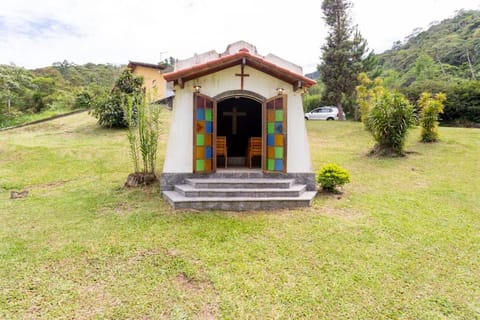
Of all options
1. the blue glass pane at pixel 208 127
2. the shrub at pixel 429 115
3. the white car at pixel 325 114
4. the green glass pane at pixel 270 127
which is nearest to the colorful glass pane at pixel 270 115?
the green glass pane at pixel 270 127

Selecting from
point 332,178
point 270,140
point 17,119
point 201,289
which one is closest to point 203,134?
point 270,140

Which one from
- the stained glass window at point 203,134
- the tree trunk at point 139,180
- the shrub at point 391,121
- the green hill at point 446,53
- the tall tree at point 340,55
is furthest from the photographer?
the green hill at point 446,53

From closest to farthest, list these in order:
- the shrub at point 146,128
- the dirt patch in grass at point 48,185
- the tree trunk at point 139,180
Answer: the shrub at point 146,128 → the tree trunk at point 139,180 → the dirt patch in grass at point 48,185

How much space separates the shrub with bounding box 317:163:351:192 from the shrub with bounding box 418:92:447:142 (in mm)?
8576

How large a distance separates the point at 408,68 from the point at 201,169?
45151mm

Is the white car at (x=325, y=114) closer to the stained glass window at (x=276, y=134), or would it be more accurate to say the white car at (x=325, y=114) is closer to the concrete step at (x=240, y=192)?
the stained glass window at (x=276, y=134)

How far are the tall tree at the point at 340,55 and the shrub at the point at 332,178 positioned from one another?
1903cm

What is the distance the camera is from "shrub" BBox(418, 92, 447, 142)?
44.7 feet

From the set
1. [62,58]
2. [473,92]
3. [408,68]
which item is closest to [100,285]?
[473,92]

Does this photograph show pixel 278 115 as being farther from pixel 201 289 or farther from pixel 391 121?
pixel 391 121

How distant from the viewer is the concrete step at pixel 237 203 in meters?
6.86

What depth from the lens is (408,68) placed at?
42469 millimetres

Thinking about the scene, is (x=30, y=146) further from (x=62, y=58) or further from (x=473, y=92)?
(x=62, y=58)

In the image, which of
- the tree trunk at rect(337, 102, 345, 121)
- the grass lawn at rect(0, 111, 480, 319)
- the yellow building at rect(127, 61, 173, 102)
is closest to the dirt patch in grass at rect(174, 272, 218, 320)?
the grass lawn at rect(0, 111, 480, 319)
